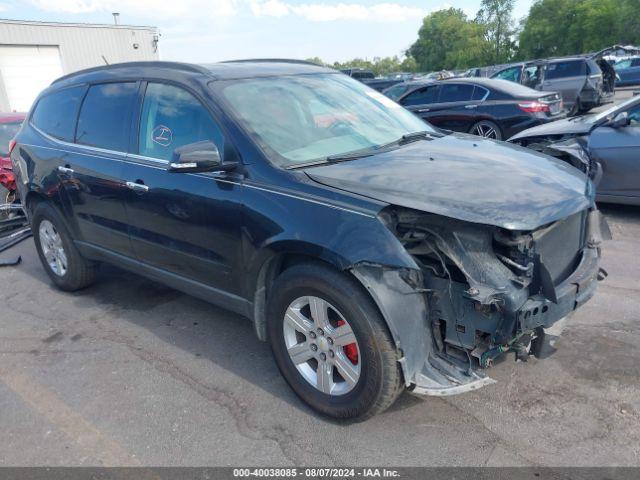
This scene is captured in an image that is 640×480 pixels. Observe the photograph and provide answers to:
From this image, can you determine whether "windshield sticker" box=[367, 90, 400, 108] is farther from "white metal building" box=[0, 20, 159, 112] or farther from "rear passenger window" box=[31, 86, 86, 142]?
"white metal building" box=[0, 20, 159, 112]

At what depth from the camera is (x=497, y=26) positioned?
244 ft

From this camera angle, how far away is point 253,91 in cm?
358

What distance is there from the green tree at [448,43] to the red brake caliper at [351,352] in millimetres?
73213

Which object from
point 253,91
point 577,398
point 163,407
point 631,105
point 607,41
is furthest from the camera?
point 607,41

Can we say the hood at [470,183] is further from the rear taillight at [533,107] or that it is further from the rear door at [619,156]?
the rear taillight at [533,107]

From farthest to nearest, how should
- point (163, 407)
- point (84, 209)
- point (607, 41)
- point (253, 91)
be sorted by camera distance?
1. point (607, 41)
2. point (84, 209)
3. point (253, 91)
4. point (163, 407)

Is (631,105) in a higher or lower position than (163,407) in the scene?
higher

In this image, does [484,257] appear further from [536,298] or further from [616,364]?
[616,364]

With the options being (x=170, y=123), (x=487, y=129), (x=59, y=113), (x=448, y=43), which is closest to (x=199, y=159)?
(x=170, y=123)

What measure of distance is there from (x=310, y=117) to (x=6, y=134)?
7105mm

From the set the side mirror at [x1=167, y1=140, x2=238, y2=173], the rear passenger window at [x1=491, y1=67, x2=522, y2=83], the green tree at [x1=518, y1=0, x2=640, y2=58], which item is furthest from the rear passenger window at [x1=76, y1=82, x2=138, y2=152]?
the green tree at [x1=518, y1=0, x2=640, y2=58]

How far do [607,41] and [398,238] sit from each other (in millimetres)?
62148

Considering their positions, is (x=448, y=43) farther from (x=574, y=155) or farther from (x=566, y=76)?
(x=574, y=155)

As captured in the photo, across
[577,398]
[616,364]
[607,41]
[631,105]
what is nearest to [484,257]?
[577,398]
